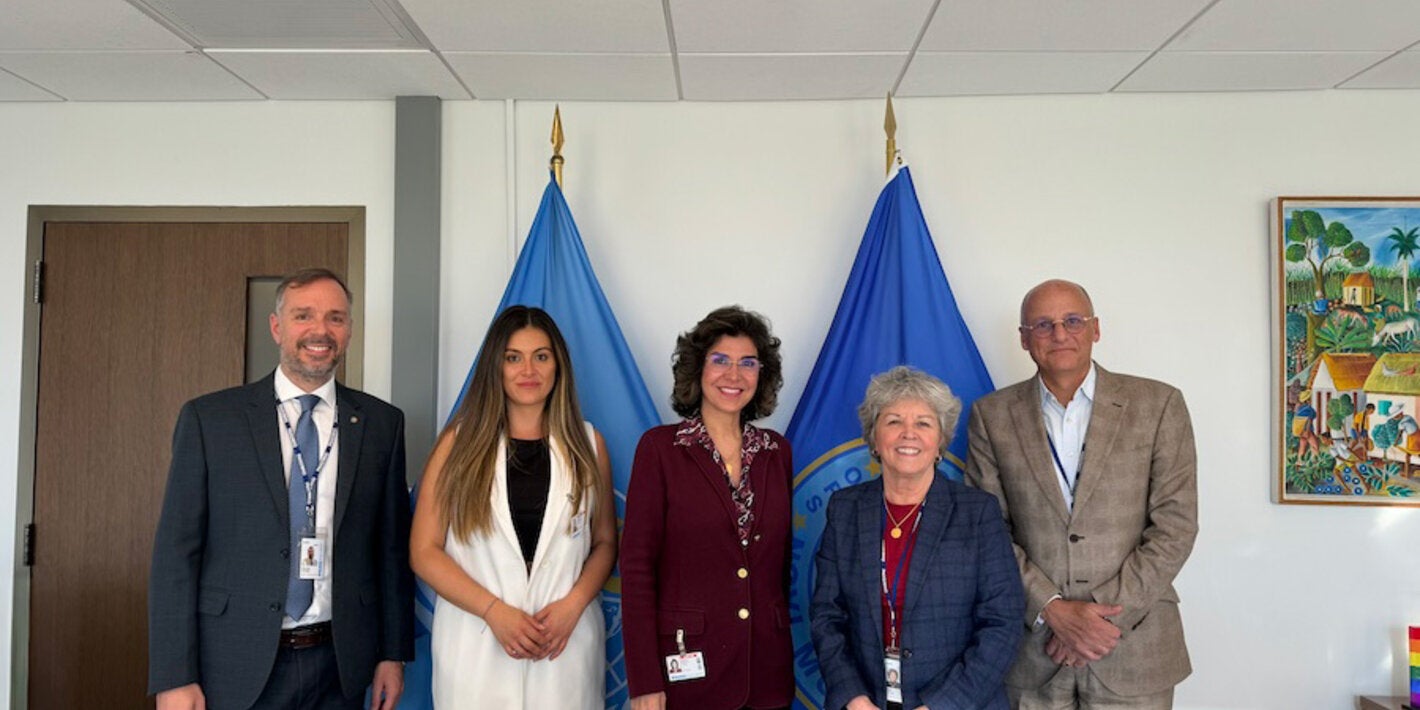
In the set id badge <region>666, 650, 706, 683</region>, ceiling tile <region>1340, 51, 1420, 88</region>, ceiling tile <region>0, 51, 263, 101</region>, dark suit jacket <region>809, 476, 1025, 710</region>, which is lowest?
id badge <region>666, 650, 706, 683</region>

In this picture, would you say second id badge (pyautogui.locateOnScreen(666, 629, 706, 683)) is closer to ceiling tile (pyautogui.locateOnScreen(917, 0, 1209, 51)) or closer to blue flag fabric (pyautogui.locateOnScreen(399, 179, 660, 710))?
blue flag fabric (pyautogui.locateOnScreen(399, 179, 660, 710))

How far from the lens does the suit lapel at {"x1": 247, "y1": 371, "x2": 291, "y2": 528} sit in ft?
7.14

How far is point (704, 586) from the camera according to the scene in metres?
2.15

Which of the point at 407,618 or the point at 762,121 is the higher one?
the point at 762,121

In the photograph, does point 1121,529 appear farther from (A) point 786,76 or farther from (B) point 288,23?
(B) point 288,23

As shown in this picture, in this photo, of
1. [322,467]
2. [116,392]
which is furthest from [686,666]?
[116,392]

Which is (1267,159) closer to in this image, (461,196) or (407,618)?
(461,196)

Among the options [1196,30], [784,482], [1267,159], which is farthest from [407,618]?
[1267,159]

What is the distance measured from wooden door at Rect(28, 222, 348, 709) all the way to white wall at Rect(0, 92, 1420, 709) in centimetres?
13

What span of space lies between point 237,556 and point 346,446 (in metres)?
0.35

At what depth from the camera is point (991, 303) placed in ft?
10.4

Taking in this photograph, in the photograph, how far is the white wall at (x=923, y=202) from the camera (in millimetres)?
3098

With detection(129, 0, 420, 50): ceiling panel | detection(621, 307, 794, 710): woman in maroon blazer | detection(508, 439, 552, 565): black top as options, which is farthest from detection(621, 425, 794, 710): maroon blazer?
detection(129, 0, 420, 50): ceiling panel

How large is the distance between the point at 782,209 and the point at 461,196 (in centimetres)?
114
